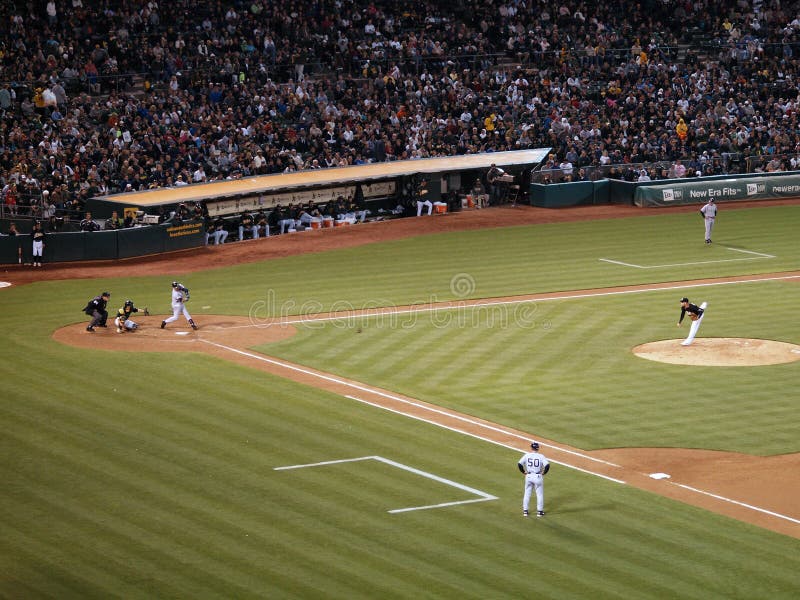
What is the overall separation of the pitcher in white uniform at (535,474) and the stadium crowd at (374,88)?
27.6 m

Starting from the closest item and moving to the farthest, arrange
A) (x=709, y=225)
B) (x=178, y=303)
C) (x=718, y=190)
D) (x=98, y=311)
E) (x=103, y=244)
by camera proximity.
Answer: (x=178, y=303) < (x=98, y=311) < (x=103, y=244) < (x=709, y=225) < (x=718, y=190)

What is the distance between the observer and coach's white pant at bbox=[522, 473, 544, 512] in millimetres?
19547

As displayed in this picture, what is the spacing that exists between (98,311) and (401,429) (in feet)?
38.8

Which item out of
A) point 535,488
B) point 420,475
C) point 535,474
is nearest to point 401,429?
point 420,475

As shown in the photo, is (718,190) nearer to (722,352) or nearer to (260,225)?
(260,225)

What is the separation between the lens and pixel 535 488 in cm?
1966

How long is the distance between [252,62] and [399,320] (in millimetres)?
22789

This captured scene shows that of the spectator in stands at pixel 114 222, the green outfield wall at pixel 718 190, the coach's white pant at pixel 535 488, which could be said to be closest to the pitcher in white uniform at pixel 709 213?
the green outfield wall at pixel 718 190

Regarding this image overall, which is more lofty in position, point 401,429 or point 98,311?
point 98,311

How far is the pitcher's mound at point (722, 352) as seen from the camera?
29969 millimetres

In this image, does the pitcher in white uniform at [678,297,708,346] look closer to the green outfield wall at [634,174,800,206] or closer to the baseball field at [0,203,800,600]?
the baseball field at [0,203,800,600]

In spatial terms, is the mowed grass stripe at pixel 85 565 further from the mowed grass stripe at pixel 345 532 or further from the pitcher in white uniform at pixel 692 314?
the pitcher in white uniform at pixel 692 314

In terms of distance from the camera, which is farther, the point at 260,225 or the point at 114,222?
the point at 260,225

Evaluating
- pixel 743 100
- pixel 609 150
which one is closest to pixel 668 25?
pixel 743 100
